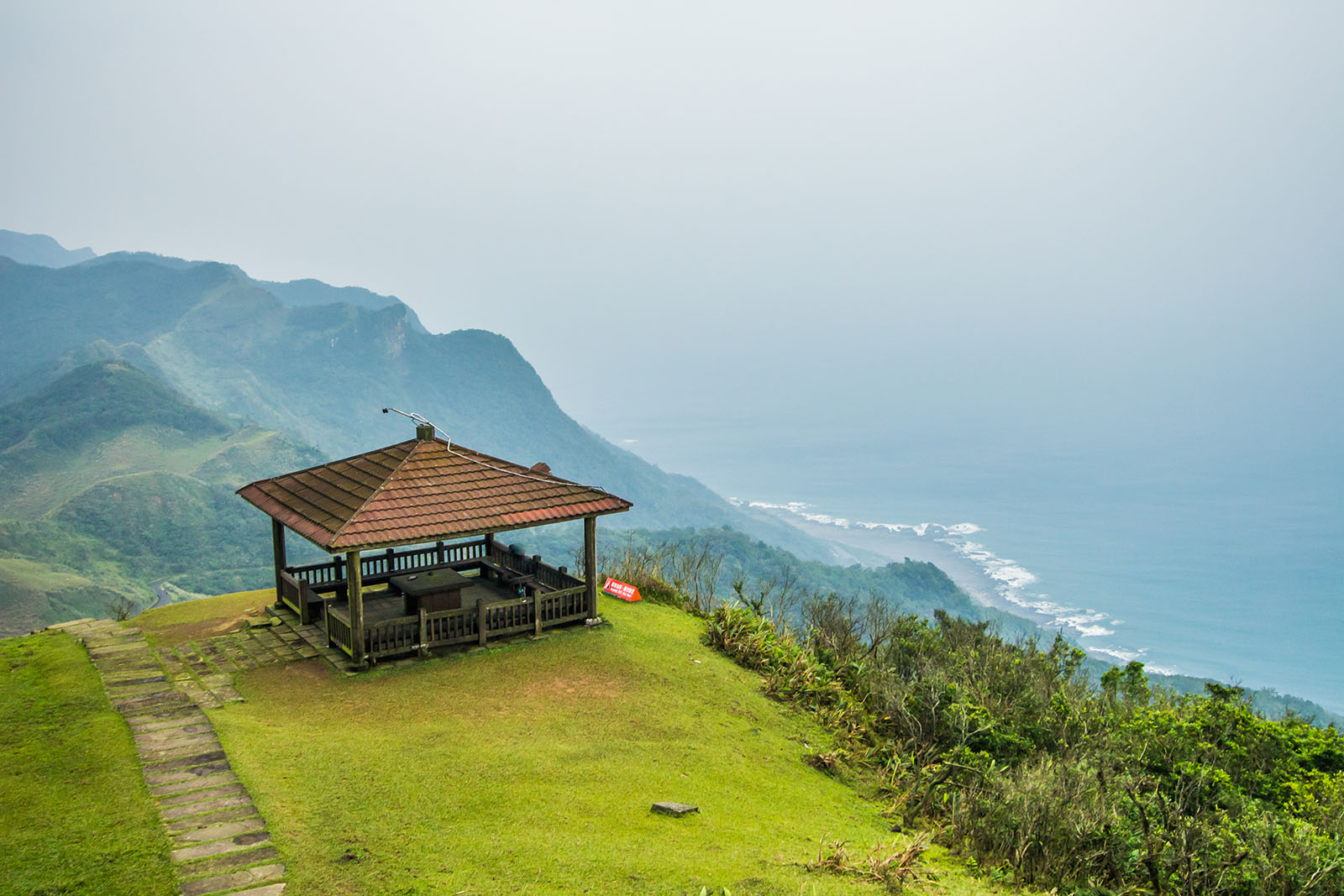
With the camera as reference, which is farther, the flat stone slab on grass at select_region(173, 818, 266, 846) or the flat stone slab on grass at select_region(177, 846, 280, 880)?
the flat stone slab on grass at select_region(173, 818, 266, 846)

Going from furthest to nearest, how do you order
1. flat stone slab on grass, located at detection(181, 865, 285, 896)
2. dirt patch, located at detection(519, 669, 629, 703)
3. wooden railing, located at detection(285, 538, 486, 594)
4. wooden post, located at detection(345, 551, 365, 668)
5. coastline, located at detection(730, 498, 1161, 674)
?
coastline, located at detection(730, 498, 1161, 674) → wooden railing, located at detection(285, 538, 486, 594) → wooden post, located at detection(345, 551, 365, 668) → dirt patch, located at detection(519, 669, 629, 703) → flat stone slab on grass, located at detection(181, 865, 285, 896)

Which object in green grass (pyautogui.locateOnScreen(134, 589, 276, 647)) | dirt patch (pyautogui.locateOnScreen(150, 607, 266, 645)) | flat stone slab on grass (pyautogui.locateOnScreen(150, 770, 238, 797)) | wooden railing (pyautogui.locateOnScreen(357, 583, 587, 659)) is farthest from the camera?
green grass (pyautogui.locateOnScreen(134, 589, 276, 647))

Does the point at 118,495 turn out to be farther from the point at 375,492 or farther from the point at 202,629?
the point at 375,492

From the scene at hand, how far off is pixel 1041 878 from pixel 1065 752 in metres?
3.73

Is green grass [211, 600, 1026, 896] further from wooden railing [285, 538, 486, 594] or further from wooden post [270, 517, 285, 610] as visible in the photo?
wooden post [270, 517, 285, 610]

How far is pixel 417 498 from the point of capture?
1180 centimetres

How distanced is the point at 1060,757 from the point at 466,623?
8.17 metres

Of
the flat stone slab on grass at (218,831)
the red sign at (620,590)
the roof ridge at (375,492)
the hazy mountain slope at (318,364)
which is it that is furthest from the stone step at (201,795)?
the hazy mountain slope at (318,364)

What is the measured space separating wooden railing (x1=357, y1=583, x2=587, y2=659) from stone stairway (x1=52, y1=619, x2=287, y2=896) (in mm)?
1273

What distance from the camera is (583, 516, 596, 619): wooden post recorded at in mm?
13016

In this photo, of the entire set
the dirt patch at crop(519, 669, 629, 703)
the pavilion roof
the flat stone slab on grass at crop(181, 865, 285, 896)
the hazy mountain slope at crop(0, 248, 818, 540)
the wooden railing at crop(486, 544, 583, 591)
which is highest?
Result: the hazy mountain slope at crop(0, 248, 818, 540)

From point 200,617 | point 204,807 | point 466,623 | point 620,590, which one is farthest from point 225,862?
point 620,590

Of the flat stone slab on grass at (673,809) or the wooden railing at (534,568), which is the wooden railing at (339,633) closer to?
the wooden railing at (534,568)

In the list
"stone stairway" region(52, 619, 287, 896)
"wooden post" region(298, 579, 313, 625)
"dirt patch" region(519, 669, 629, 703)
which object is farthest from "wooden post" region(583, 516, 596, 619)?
"stone stairway" region(52, 619, 287, 896)
